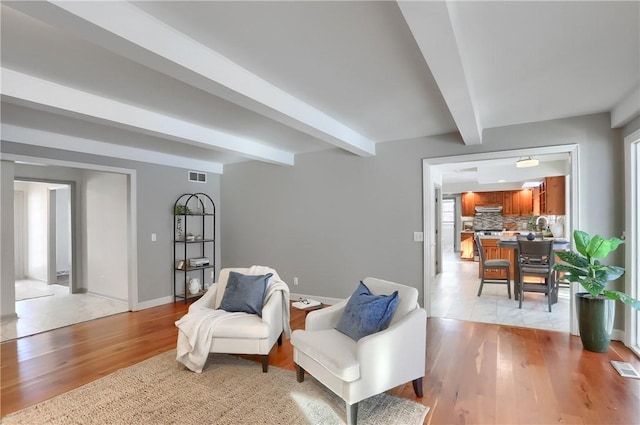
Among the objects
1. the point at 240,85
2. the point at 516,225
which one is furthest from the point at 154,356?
the point at 516,225

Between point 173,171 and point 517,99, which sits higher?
point 517,99

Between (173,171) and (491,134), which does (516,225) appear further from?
(173,171)

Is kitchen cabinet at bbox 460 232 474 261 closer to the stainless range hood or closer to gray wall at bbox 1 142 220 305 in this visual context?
the stainless range hood

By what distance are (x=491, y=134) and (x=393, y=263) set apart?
2.08 metres

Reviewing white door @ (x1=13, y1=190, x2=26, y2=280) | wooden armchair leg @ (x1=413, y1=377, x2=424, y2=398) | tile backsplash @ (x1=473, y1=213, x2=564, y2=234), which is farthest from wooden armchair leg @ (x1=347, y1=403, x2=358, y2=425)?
tile backsplash @ (x1=473, y1=213, x2=564, y2=234)

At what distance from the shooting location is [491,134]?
156 inches

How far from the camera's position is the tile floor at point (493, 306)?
4188 millimetres

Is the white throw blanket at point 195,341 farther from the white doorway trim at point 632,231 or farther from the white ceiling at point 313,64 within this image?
the white doorway trim at point 632,231

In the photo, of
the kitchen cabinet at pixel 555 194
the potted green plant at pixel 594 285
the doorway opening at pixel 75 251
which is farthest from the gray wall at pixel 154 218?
the kitchen cabinet at pixel 555 194

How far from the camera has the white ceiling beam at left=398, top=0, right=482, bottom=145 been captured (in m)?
1.48

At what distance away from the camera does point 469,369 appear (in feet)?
9.37

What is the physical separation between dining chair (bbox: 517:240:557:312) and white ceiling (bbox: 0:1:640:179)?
1.96 meters

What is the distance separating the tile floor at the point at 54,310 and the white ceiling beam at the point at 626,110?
655 cm

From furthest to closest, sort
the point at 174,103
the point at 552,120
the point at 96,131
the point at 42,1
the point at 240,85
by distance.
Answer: the point at 96,131, the point at 552,120, the point at 174,103, the point at 240,85, the point at 42,1
